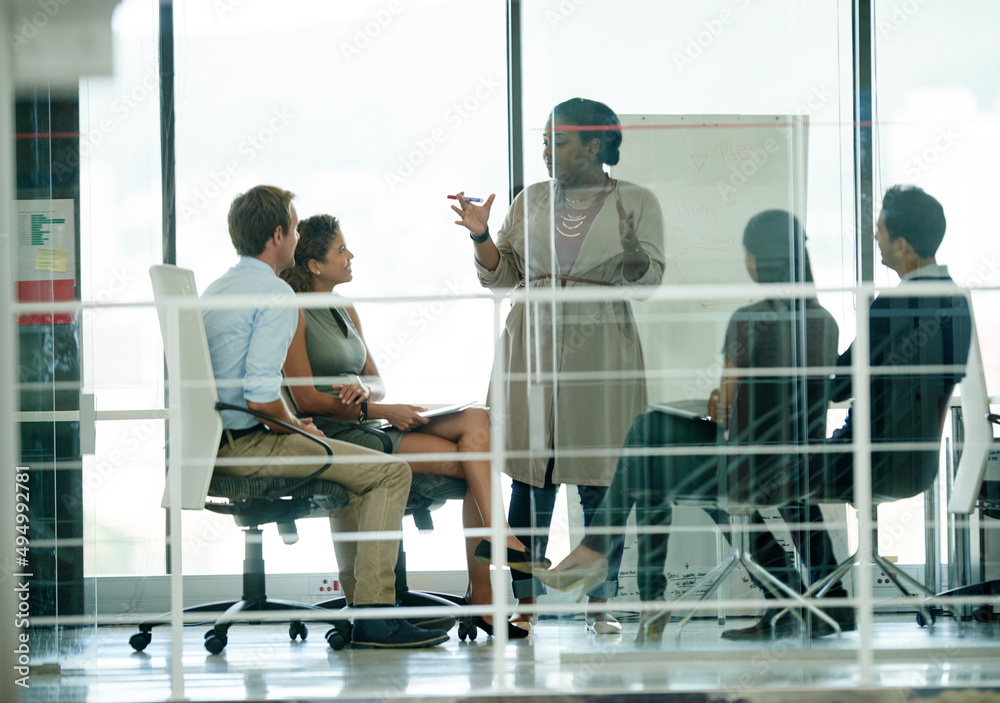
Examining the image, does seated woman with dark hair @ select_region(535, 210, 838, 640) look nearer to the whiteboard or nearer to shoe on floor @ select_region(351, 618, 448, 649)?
the whiteboard

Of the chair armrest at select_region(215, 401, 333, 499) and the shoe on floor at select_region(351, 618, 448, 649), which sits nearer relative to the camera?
the chair armrest at select_region(215, 401, 333, 499)

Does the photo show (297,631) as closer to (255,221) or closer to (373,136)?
(255,221)

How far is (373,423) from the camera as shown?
2.56 metres

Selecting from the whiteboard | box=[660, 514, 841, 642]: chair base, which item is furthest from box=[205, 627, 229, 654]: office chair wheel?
the whiteboard

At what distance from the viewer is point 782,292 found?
7.05ft

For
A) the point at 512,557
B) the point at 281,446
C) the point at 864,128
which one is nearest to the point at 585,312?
the point at 512,557

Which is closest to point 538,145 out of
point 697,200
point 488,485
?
point 697,200

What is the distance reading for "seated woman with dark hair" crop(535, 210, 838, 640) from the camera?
2.20m

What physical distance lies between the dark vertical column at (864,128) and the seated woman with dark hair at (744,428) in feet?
1.39

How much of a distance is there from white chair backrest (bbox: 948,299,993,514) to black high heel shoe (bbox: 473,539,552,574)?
1096 millimetres

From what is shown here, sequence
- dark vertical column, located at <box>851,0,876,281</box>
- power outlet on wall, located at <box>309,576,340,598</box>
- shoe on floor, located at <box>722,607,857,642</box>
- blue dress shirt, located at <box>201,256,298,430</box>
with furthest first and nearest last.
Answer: power outlet on wall, located at <box>309,576,340,598</box>, dark vertical column, located at <box>851,0,876,281</box>, blue dress shirt, located at <box>201,256,298,430</box>, shoe on floor, located at <box>722,607,857,642</box>

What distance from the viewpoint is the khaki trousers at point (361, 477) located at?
229 cm

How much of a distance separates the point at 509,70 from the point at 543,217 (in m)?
1.22

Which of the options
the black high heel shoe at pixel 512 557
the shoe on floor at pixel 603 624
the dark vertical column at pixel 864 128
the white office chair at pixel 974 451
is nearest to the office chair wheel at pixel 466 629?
the black high heel shoe at pixel 512 557
